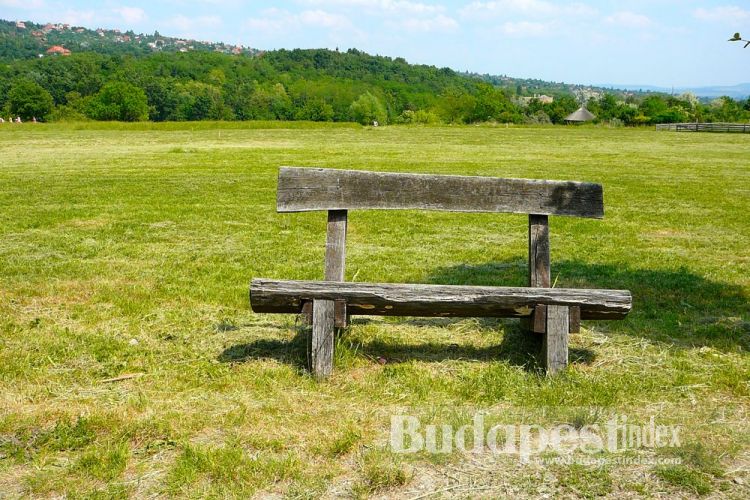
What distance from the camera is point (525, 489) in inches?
136

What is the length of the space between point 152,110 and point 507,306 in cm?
11950

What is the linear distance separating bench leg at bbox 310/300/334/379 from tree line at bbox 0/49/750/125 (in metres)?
75.2

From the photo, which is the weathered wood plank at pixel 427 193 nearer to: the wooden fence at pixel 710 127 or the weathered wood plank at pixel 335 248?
the weathered wood plank at pixel 335 248

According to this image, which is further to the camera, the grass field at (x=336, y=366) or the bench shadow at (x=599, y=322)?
the bench shadow at (x=599, y=322)

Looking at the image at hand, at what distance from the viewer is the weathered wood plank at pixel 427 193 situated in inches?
202

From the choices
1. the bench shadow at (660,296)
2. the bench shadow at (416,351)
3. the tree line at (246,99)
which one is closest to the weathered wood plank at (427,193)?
the bench shadow at (416,351)

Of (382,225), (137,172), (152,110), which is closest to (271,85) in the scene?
(152,110)

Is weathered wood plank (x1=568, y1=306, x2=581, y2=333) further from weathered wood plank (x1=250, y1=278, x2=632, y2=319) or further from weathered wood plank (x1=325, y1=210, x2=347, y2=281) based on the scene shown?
weathered wood plank (x1=325, y1=210, x2=347, y2=281)

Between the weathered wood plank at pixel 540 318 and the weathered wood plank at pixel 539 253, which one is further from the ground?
the weathered wood plank at pixel 539 253

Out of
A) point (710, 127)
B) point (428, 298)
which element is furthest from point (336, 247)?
point (710, 127)

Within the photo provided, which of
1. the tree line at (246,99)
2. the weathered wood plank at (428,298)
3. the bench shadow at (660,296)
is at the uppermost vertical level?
the tree line at (246,99)

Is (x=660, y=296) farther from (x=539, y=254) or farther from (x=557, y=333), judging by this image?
(x=557, y=333)

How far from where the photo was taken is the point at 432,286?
15.8 feet

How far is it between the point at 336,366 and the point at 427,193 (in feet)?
4.57
